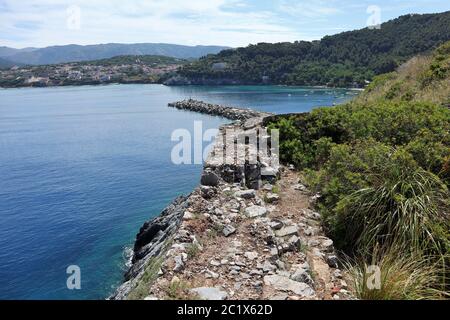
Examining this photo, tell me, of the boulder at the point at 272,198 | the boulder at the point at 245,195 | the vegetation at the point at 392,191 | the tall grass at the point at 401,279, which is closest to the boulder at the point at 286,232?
the vegetation at the point at 392,191

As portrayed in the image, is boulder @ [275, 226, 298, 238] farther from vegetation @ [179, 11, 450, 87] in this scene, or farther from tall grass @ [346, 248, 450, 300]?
vegetation @ [179, 11, 450, 87]

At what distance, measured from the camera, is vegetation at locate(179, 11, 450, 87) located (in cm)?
12081

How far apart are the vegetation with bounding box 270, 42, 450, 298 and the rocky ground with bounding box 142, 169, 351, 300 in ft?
2.01

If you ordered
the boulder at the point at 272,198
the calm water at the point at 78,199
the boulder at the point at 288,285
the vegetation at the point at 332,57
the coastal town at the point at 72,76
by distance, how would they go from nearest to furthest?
the boulder at the point at 288,285 < the boulder at the point at 272,198 < the calm water at the point at 78,199 < the vegetation at the point at 332,57 < the coastal town at the point at 72,76

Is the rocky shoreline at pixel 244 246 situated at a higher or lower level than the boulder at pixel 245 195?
lower

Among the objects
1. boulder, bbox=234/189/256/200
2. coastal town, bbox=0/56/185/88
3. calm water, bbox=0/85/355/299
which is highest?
coastal town, bbox=0/56/185/88

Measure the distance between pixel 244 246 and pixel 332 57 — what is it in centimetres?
15721

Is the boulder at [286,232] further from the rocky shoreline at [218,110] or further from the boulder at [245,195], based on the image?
the rocky shoreline at [218,110]

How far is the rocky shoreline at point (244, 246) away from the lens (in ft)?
20.4

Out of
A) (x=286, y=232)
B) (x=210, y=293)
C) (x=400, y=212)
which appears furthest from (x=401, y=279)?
(x=210, y=293)

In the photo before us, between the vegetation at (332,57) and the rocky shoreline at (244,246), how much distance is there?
111909mm

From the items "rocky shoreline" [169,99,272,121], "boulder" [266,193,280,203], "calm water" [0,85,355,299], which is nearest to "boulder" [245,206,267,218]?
"boulder" [266,193,280,203]
